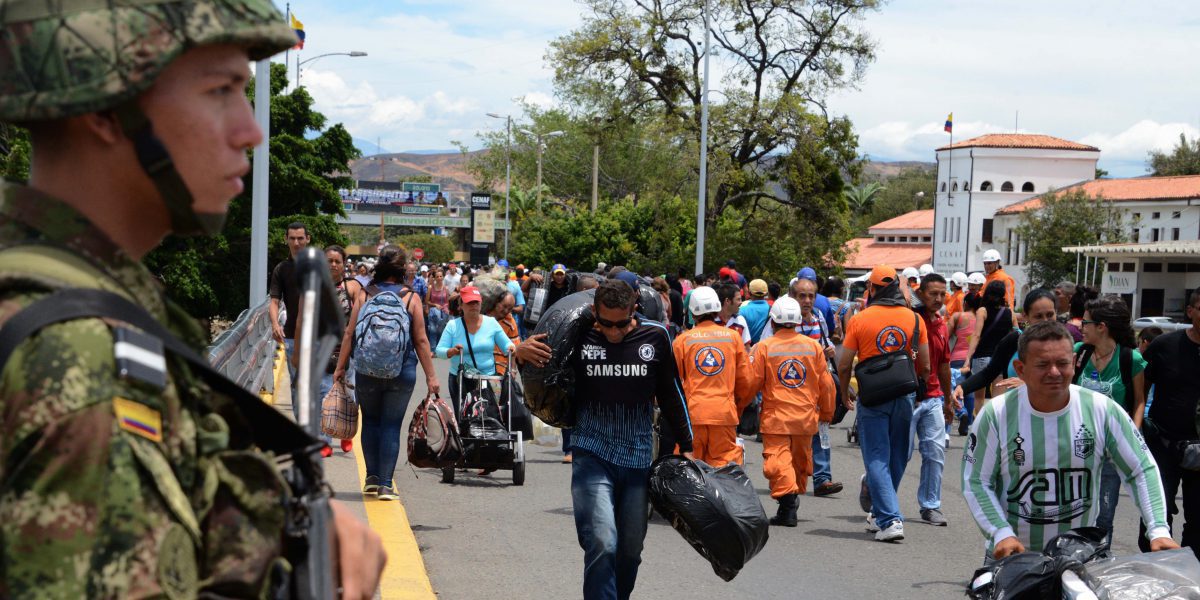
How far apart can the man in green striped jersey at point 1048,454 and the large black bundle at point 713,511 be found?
126 cm

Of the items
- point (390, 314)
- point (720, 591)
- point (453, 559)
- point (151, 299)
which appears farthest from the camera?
point (390, 314)

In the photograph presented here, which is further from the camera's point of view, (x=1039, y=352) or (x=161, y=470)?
(x=1039, y=352)

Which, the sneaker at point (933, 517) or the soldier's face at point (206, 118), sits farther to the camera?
the sneaker at point (933, 517)

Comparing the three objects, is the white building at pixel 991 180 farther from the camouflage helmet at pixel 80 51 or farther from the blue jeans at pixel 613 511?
the camouflage helmet at pixel 80 51

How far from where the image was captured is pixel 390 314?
29.8ft

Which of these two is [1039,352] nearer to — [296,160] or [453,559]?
[453,559]

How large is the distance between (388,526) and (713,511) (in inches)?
125

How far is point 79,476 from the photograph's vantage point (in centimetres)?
129

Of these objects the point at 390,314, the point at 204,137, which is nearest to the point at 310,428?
the point at 204,137

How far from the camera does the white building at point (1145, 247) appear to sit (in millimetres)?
62250

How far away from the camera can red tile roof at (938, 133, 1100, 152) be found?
334 feet

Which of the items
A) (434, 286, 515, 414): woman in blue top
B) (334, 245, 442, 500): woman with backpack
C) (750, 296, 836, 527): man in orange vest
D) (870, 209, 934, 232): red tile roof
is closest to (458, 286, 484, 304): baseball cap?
(434, 286, 515, 414): woman in blue top

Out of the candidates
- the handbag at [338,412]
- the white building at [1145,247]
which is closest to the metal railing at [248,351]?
the handbag at [338,412]

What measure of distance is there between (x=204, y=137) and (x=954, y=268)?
346 ft
